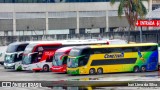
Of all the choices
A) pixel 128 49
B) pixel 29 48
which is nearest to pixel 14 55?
pixel 29 48

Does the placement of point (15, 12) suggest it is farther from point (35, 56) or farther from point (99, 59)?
point (99, 59)

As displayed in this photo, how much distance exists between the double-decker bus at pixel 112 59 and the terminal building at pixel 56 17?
1331 inches

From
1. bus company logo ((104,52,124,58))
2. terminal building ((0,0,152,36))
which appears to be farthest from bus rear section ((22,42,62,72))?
terminal building ((0,0,152,36))

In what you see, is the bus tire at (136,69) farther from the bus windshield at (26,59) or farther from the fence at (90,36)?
the fence at (90,36)

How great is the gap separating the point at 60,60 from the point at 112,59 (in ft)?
15.2

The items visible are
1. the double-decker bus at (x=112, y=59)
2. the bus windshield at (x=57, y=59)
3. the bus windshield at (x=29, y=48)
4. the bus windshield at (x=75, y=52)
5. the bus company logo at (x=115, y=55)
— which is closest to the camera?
the bus windshield at (x=75, y=52)

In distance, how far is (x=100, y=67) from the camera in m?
46.8

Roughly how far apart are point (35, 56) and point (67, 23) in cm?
3238

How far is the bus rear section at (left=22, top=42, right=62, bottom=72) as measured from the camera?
5044 centimetres

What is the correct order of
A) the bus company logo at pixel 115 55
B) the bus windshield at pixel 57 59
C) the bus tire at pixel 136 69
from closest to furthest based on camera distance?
1. the bus company logo at pixel 115 55
2. the bus windshield at pixel 57 59
3. the bus tire at pixel 136 69

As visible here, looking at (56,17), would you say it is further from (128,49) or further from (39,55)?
(128,49)

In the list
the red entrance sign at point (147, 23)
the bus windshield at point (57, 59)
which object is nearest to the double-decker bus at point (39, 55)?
the bus windshield at point (57, 59)

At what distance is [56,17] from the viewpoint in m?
82.1

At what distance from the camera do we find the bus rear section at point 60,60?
47781 mm
